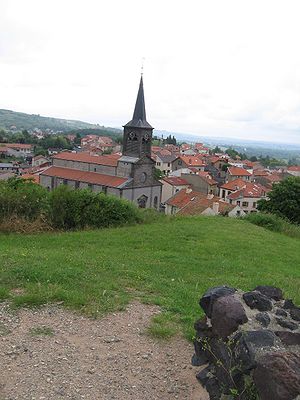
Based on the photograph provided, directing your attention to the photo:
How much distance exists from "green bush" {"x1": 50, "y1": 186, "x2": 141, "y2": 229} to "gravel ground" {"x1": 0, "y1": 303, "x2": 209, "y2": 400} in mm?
9352

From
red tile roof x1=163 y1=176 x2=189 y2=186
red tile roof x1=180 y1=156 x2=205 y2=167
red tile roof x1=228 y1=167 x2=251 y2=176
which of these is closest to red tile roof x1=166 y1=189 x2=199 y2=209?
red tile roof x1=163 y1=176 x2=189 y2=186

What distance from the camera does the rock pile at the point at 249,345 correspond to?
3441mm

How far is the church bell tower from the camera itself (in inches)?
1660

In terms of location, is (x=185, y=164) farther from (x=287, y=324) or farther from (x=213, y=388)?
(x=213, y=388)

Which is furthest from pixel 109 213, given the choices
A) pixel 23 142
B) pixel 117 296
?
pixel 23 142

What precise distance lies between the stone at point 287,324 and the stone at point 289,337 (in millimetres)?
156

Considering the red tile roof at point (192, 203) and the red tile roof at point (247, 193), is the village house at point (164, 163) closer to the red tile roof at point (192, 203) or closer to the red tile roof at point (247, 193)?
the red tile roof at point (247, 193)

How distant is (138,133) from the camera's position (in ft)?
140

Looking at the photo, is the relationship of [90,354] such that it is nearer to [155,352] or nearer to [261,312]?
[155,352]

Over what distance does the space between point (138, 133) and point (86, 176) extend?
785 cm

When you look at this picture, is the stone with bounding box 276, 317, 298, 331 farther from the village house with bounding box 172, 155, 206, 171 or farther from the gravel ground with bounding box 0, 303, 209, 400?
the village house with bounding box 172, 155, 206, 171

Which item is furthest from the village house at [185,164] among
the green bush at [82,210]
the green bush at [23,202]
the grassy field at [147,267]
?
the green bush at [23,202]

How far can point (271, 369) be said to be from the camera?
3439 mm

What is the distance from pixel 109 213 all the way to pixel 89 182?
94.2 ft
